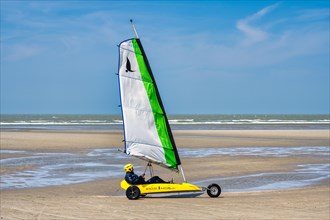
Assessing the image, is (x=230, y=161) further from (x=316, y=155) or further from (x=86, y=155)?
(x=86, y=155)

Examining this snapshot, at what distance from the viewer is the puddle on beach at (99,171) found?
16.4 metres

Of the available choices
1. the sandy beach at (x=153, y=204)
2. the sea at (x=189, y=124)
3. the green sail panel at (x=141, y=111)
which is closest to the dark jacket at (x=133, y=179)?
the sandy beach at (x=153, y=204)

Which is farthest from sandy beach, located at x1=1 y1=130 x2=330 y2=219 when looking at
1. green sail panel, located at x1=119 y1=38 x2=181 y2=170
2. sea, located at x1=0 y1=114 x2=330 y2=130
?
sea, located at x1=0 y1=114 x2=330 y2=130

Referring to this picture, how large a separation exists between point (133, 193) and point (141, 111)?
220 centimetres

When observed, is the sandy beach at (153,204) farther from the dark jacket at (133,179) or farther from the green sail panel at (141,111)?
the green sail panel at (141,111)

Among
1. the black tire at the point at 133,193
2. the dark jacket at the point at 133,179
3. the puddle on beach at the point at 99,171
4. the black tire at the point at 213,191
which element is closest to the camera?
the black tire at the point at 133,193

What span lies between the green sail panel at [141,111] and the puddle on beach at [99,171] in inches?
97.2

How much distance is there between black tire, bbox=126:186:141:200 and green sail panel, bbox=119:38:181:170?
1.14 m

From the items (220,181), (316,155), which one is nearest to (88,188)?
(220,181)

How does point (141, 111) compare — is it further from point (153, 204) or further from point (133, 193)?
point (153, 204)

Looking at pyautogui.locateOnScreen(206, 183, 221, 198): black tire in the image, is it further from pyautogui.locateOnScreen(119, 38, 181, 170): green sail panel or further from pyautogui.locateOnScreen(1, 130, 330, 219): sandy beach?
pyautogui.locateOnScreen(119, 38, 181, 170): green sail panel

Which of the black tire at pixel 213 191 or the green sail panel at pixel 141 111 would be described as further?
the green sail panel at pixel 141 111

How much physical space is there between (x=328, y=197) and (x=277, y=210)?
8.36 ft

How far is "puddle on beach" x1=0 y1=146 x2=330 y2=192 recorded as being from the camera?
16.4 meters
